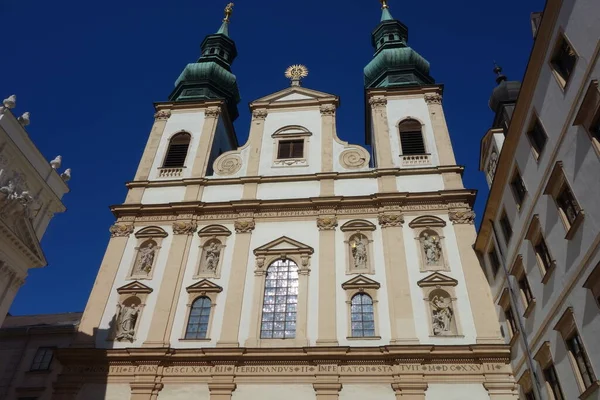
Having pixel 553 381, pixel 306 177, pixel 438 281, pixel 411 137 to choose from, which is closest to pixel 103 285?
pixel 306 177

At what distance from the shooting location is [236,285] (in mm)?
18484

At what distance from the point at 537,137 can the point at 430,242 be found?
286 inches

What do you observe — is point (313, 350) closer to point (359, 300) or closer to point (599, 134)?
point (359, 300)

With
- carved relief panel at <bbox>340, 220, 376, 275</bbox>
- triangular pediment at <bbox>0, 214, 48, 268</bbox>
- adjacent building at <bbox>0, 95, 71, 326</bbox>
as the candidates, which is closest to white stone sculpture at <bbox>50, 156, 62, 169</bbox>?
adjacent building at <bbox>0, 95, 71, 326</bbox>

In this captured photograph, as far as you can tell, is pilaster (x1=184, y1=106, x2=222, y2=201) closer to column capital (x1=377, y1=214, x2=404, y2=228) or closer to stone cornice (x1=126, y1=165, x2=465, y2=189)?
stone cornice (x1=126, y1=165, x2=465, y2=189)

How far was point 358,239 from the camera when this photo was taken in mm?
19609

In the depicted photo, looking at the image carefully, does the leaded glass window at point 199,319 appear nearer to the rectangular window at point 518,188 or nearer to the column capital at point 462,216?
the column capital at point 462,216

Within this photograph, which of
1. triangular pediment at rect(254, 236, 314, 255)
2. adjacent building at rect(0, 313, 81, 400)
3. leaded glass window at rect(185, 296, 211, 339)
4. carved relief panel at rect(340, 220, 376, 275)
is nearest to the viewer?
leaded glass window at rect(185, 296, 211, 339)

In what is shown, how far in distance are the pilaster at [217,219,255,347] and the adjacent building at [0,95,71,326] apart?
6.66 m

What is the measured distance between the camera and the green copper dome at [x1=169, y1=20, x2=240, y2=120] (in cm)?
2870

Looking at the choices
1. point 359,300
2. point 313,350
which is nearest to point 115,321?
point 313,350

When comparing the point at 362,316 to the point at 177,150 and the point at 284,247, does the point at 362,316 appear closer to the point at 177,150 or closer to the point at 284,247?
the point at 284,247

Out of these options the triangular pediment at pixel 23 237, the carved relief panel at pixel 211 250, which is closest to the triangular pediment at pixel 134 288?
the carved relief panel at pixel 211 250

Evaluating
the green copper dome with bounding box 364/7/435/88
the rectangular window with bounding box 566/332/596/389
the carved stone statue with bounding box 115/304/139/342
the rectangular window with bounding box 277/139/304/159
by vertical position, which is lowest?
the rectangular window with bounding box 566/332/596/389
